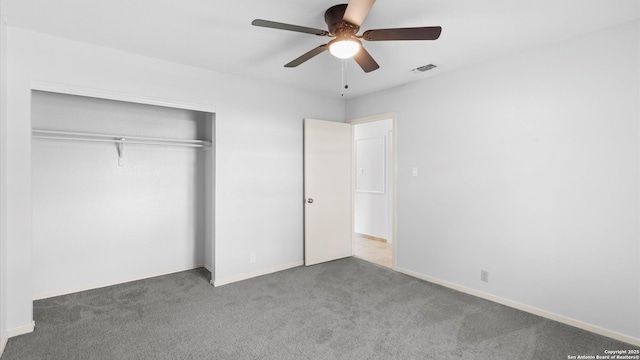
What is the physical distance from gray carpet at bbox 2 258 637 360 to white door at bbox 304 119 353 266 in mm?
895

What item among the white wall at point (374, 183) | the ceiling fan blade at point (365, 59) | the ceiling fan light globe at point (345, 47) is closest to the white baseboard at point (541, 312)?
the white wall at point (374, 183)

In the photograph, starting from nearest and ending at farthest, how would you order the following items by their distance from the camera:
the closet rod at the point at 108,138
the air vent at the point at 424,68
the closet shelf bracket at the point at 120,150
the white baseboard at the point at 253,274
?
the closet rod at the point at 108,138
the air vent at the point at 424,68
the closet shelf bracket at the point at 120,150
the white baseboard at the point at 253,274

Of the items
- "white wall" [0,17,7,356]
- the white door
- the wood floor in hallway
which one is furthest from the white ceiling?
the wood floor in hallway

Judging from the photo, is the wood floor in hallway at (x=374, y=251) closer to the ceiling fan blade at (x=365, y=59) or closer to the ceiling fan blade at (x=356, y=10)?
the ceiling fan blade at (x=365, y=59)

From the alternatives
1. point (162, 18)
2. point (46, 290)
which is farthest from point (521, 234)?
point (46, 290)

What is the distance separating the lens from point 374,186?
5914mm

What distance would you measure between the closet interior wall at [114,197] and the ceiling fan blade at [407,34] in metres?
2.62

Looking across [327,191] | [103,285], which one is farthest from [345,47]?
[103,285]

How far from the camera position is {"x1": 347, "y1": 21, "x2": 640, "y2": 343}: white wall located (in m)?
2.37

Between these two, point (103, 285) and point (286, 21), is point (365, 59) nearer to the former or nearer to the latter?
point (286, 21)

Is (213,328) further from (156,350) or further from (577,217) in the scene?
(577,217)

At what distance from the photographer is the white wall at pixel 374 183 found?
570 centimetres

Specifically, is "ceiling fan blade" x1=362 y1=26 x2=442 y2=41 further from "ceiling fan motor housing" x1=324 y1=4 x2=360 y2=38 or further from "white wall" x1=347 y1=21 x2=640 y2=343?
"white wall" x1=347 y1=21 x2=640 y2=343

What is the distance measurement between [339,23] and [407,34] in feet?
1.51
